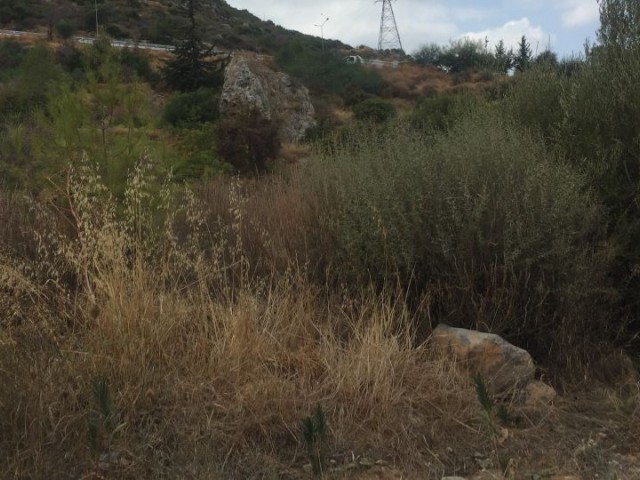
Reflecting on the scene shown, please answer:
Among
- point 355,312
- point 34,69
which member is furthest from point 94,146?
point 34,69

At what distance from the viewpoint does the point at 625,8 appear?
6.12 m

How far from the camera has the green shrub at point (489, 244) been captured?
4.59m

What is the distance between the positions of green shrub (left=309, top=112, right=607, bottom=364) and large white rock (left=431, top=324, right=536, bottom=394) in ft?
1.40

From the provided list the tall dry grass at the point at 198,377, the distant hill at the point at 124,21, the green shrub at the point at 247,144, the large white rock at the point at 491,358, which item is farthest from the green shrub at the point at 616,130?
the distant hill at the point at 124,21

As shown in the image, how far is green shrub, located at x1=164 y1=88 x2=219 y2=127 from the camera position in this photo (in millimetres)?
20062

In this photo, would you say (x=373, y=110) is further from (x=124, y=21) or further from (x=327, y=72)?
(x=124, y=21)

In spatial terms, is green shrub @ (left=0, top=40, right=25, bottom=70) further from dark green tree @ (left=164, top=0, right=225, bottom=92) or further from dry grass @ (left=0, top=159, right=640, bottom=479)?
dry grass @ (left=0, top=159, right=640, bottom=479)

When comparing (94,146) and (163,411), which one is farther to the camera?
(94,146)

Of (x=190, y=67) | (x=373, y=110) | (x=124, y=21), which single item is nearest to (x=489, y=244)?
(x=373, y=110)

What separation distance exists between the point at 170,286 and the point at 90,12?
49647 mm

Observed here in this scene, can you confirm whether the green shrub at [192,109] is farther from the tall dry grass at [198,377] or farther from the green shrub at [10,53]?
the tall dry grass at [198,377]

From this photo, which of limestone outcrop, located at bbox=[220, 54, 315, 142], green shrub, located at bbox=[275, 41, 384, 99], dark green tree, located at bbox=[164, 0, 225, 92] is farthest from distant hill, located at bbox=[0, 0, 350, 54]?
limestone outcrop, located at bbox=[220, 54, 315, 142]

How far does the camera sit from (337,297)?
15.5ft

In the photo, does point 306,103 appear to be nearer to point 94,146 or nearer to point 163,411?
point 94,146
